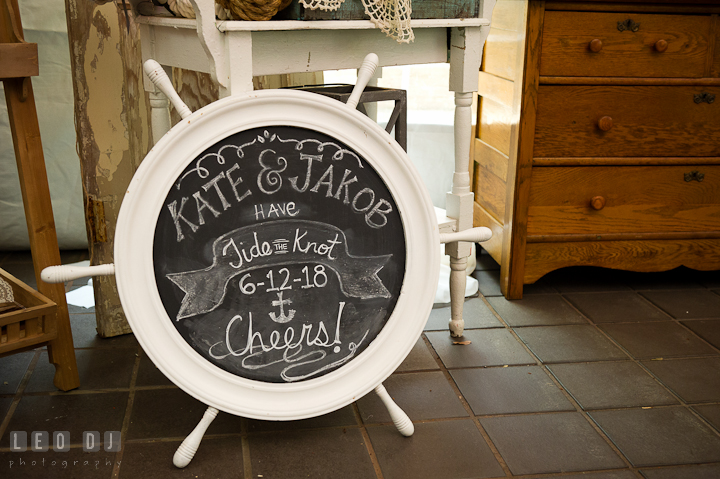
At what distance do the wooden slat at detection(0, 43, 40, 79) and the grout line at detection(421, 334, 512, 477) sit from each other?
1111 millimetres

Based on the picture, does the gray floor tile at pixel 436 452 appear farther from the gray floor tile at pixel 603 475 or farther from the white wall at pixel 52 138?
the white wall at pixel 52 138

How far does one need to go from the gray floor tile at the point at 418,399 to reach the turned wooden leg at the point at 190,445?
343 millimetres

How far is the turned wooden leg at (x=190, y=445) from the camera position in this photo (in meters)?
1.21

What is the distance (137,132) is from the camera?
167cm

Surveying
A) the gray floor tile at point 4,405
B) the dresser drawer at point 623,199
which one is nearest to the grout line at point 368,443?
the gray floor tile at point 4,405

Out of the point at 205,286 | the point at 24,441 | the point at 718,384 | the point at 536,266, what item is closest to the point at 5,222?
the point at 24,441

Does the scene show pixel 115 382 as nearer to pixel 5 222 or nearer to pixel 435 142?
pixel 5 222

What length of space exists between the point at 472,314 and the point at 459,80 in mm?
702

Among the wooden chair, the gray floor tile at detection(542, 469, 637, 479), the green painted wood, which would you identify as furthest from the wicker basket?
the gray floor tile at detection(542, 469, 637, 479)

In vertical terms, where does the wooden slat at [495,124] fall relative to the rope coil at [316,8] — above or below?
below

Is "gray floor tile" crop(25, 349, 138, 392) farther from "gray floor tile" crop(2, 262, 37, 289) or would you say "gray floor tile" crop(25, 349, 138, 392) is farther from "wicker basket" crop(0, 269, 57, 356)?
"gray floor tile" crop(2, 262, 37, 289)

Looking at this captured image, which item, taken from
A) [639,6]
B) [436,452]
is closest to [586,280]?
[639,6]

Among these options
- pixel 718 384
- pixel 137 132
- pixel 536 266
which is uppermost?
pixel 137 132

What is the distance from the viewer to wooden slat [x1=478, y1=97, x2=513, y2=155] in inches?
76.1
